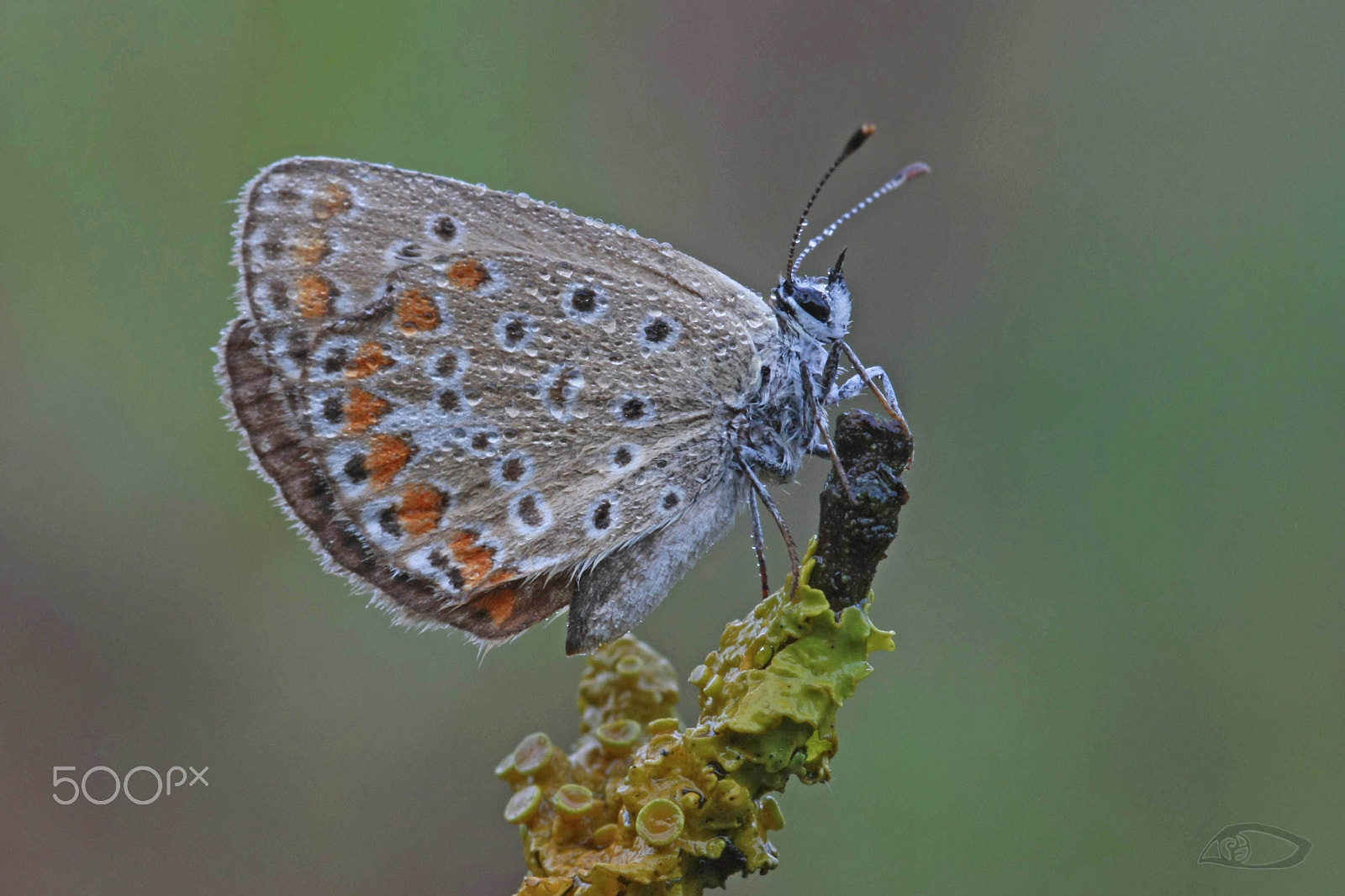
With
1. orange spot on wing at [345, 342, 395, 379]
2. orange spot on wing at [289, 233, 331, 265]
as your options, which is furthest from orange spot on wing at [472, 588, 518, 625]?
orange spot on wing at [289, 233, 331, 265]

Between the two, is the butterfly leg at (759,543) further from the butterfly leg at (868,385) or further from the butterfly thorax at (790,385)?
the butterfly leg at (868,385)

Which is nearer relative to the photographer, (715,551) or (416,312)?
(416,312)

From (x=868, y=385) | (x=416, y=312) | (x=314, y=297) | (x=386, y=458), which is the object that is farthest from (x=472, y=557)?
(x=868, y=385)

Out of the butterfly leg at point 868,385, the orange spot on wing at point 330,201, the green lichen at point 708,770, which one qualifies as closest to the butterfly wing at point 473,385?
the orange spot on wing at point 330,201

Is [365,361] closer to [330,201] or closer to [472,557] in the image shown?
[330,201]

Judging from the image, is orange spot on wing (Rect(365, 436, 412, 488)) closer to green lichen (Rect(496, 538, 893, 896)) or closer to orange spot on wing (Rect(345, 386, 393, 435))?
orange spot on wing (Rect(345, 386, 393, 435))

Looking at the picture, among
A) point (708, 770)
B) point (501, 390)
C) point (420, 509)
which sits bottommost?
point (708, 770)
